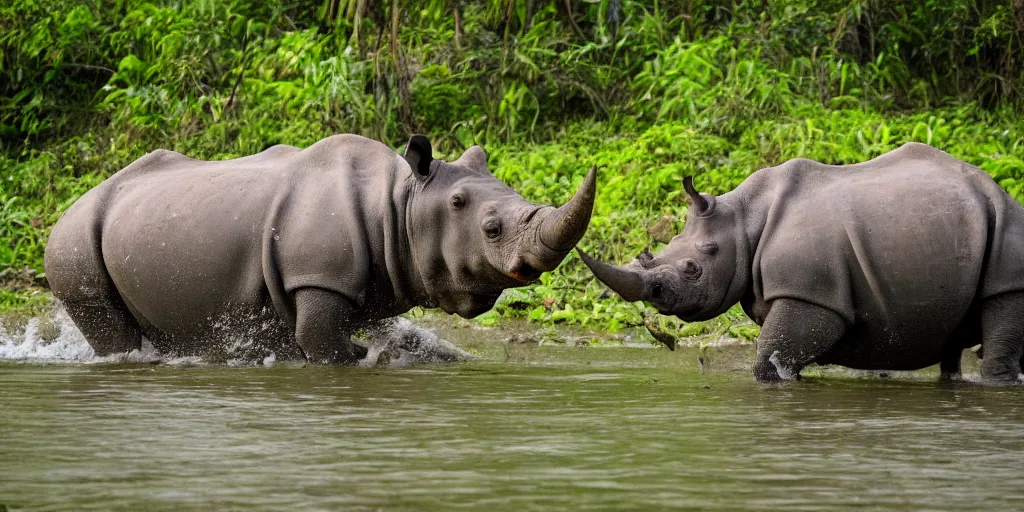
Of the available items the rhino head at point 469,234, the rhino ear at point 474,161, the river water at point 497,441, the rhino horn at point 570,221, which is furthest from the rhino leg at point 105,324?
the rhino horn at point 570,221

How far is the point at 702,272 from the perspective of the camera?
704 cm

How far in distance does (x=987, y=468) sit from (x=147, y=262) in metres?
4.84

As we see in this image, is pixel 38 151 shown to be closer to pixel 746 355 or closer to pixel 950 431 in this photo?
pixel 746 355

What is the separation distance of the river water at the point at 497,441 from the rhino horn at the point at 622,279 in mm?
427

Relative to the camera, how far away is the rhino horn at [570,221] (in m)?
6.64

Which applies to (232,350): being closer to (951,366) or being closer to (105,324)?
(105,324)

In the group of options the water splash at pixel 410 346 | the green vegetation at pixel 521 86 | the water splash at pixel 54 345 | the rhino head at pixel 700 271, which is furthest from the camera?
the green vegetation at pixel 521 86

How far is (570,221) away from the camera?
22.2 feet

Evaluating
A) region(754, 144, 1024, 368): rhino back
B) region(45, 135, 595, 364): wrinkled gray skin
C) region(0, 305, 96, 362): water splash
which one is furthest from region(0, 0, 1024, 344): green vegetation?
region(754, 144, 1024, 368): rhino back

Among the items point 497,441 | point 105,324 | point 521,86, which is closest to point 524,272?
point 497,441

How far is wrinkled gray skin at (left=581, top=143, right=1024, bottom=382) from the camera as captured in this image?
6742 mm

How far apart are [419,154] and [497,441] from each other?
9.40 ft

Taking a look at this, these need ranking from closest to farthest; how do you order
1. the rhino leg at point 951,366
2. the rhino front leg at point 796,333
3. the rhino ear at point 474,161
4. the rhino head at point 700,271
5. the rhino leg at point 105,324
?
the rhino front leg at point 796,333, the rhino head at point 700,271, the rhino leg at point 951,366, the rhino ear at point 474,161, the rhino leg at point 105,324

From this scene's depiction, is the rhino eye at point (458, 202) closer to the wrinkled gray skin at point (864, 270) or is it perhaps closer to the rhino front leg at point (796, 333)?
the wrinkled gray skin at point (864, 270)
